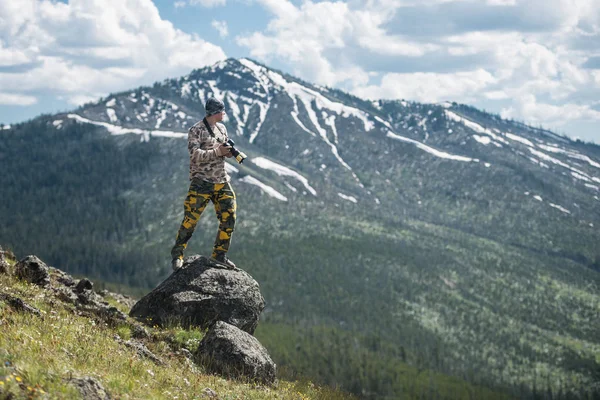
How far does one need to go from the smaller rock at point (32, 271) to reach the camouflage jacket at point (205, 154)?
5379 mm

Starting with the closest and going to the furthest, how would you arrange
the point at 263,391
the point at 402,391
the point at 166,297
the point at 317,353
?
1. the point at 263,391
2. the point at 166,297
3. the point at 402,391
4. the point at 317,353

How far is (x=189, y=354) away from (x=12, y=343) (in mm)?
5537

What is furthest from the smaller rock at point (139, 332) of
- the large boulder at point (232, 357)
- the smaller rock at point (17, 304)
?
the smaller rock at point (17, 304)

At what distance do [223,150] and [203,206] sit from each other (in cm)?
228

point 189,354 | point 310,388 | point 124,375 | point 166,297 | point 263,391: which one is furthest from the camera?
point 166,297

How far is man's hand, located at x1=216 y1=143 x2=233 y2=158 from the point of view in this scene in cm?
1577

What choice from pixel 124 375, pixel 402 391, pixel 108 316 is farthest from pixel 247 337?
Result: pixel 402 391

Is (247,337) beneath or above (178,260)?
beneath

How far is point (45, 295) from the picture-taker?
47.8ft

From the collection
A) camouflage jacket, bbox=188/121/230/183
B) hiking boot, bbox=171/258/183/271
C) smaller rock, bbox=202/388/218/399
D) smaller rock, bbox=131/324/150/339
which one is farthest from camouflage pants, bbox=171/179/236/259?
smaller rock, bbox=202/388/218/399

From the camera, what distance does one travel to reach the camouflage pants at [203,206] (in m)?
16.8

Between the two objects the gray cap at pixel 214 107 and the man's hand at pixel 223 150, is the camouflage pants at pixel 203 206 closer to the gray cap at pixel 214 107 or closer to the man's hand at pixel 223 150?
→ the man's hand at pixel 223 150

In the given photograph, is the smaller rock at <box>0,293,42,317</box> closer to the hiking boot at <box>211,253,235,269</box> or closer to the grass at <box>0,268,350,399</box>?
the grass at <box>0,268,350,399</box>

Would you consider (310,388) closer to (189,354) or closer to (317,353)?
(189,354)
